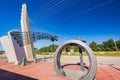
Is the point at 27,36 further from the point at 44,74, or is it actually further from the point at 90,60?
the point at 90,60

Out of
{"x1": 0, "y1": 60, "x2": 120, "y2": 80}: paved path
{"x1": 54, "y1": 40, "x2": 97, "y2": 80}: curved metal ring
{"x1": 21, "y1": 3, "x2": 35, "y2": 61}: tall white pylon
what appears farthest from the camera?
→ {"x1": 21, "y1": 3, "x2": 35, "y2": 61}: tall white pylon

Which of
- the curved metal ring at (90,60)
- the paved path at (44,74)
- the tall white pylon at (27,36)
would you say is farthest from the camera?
the tall white pylon at (27,36)

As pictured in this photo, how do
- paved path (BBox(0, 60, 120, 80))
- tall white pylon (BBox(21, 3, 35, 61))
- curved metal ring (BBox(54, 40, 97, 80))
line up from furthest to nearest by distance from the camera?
tall white pylon (BBox(21, 3, 35, 61)) < paved path (BBox(0, 60, 120, 80)) < curved metal ring (BBox(54, 40, 97, 80))

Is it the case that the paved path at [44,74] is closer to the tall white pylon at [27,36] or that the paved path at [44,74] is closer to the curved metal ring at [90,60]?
the curved metal ring at [90,60]

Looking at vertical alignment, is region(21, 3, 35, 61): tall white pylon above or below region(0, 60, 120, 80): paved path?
above

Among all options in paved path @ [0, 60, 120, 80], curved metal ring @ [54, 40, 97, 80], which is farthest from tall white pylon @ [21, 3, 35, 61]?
curved metal ring @ [54, 40, 97, 80]

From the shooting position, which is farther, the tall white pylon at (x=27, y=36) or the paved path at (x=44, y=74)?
the tall white pylon at (x=27, y=36)

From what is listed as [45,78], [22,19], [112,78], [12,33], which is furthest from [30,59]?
[112,78]

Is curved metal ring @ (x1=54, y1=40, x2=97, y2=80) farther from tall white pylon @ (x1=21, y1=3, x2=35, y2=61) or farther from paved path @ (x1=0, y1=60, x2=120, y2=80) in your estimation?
tall white pylon @ (x1=21, y1=3, x2=35, y2=61)

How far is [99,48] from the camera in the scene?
55.8 meters

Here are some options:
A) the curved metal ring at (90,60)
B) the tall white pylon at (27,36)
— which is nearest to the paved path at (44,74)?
the curved metal ring at (90,60)

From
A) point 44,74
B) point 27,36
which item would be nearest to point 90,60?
point 44,74

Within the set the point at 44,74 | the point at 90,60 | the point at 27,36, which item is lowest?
the point at 44,74

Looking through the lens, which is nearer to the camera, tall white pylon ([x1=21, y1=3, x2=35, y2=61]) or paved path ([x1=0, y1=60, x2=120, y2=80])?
paved path ([x1=0, y1=60, x2=120, y2=80])
